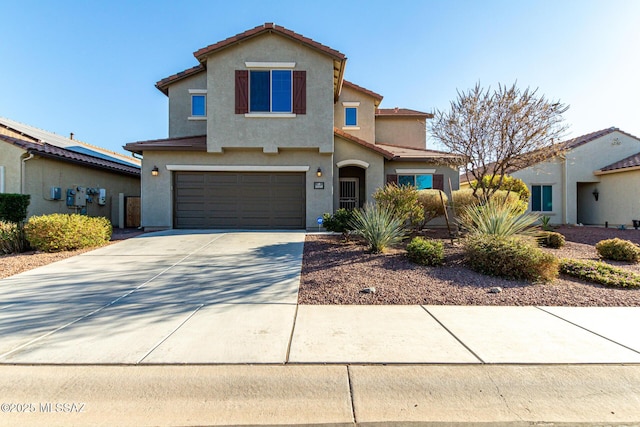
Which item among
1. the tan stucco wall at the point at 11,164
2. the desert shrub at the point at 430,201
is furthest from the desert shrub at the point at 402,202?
the tan stucco wall at the point at 11,164

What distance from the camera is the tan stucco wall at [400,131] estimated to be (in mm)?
18281

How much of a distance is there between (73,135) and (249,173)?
622 inches

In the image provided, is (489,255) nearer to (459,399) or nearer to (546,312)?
(546,312)

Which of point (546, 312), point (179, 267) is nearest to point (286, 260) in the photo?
point (179, 267)

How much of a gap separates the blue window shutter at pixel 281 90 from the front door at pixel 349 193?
4946 mm

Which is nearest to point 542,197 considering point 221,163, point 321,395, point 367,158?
point 367,158

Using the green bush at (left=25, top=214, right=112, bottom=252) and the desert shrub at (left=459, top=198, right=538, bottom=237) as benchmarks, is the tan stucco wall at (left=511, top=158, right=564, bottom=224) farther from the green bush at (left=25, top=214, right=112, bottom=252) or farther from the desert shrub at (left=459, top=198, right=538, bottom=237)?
the green bush at (left=25, top=214, right=112, bottom=252)

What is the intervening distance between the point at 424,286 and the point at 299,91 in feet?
29.6

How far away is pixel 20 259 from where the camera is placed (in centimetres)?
800

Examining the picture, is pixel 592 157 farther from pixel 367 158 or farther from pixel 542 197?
pixel 367 158

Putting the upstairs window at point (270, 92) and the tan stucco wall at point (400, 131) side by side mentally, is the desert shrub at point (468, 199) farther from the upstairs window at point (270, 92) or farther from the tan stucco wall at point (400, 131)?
the tan stucco wall at point (400, 131)

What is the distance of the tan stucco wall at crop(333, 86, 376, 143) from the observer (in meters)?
16.7

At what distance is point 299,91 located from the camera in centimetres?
1219

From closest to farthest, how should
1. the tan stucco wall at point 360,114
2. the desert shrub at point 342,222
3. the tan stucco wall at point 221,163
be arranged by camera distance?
the desert shrub at point 342,222 → the tan stucco wall at point 221,163 → the tan stucco wall at point 360,114
